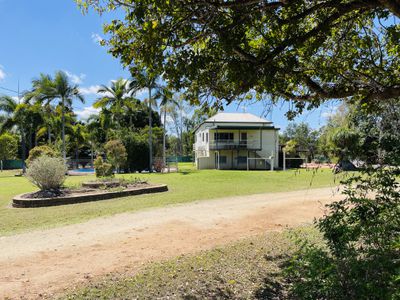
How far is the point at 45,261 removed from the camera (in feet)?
19.0

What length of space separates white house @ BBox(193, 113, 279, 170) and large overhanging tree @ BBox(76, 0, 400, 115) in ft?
107

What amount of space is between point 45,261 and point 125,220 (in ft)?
11.8

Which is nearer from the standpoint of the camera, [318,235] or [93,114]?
[318,235]

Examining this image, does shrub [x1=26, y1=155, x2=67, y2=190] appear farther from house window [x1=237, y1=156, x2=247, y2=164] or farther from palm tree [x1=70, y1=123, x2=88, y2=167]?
palm tree [x1=70, y1=123, x2=88, y2=167]

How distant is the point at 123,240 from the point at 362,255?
484 cm


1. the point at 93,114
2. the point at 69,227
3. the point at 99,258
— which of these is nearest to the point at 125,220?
the point at 69,227

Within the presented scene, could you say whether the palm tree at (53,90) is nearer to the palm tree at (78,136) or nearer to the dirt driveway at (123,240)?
→ the palm tree at (78,136)

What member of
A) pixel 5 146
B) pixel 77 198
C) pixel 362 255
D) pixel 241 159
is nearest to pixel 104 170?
pixel 77 198

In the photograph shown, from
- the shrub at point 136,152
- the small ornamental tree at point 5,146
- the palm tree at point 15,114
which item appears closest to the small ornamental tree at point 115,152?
the shrub at point 136,152

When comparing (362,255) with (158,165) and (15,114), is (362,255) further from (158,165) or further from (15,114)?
(15,114)

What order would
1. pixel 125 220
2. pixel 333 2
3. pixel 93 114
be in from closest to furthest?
1. pixel 333 2
2. pixel 125 220
3. pixel 93 114

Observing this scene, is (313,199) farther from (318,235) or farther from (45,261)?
(45,261)

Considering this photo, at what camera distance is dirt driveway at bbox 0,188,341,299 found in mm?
5074

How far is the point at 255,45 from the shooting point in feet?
20.0
